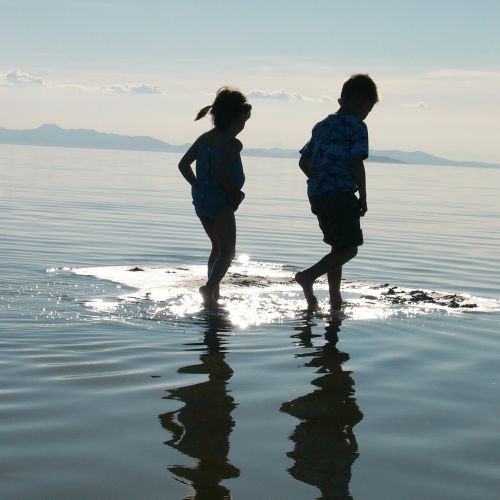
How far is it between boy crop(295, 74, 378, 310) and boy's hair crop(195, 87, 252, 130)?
0.69 metres

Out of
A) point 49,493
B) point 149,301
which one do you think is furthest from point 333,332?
point 49,493

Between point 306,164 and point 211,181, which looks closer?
point 306,164

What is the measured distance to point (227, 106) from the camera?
7.87 meters

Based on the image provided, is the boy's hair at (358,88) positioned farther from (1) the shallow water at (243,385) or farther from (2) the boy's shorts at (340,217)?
(1) the shallow water at (243,385)

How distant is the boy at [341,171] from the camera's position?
24.6 ft

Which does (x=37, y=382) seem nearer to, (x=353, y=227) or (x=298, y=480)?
(x=298, y=480)

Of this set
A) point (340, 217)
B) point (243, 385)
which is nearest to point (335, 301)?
point (340, 217)

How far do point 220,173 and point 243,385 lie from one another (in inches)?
131

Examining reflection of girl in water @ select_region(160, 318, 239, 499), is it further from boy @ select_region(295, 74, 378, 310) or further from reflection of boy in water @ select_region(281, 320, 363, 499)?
boy @ select_region(295, 74, 378, 310)

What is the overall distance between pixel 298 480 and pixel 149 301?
4.68m

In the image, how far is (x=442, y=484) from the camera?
3.49 metres

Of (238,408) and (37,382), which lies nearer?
(238,408)

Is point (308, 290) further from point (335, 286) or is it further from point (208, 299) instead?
point (208, 299)

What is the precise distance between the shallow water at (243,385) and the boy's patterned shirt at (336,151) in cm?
115
